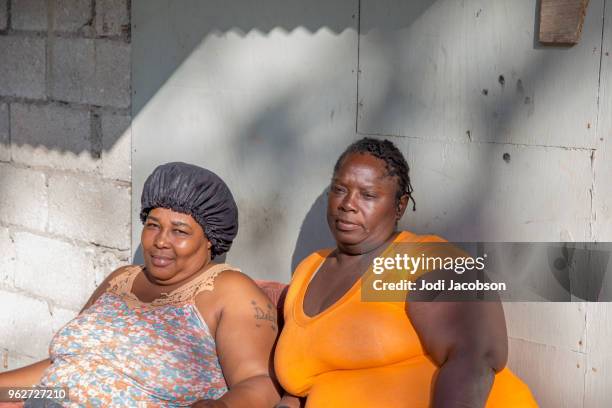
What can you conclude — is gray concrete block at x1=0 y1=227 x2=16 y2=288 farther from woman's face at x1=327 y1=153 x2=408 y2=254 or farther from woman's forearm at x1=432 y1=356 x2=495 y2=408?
woman's forearm at x1=432 y1=356 x2=495 y2=408

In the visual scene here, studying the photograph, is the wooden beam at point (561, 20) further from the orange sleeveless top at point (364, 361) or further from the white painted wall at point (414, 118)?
the orange sleeveless top at point (364, 361)

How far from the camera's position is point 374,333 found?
9.04ft

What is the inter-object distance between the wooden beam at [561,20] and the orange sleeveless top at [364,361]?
2.51 ft

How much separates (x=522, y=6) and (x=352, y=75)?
0.79m

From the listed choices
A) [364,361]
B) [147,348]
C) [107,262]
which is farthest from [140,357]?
[107,262]

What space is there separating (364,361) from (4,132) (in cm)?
329

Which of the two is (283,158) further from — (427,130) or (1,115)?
(1,115)

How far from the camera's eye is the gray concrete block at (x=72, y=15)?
186 inches

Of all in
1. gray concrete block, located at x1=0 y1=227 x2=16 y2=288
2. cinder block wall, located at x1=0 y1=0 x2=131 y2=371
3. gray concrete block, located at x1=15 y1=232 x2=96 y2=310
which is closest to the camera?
cinder block wall, located at x1=0 y1=0 x2=131 y2=371

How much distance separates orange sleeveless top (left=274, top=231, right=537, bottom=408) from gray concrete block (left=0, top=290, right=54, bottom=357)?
8.55ft

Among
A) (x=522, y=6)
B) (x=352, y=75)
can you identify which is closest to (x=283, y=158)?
(x=352, y=75)

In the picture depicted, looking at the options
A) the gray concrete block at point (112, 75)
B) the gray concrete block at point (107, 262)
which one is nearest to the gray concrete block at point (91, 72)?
the gray concrete block at point (112, 75)

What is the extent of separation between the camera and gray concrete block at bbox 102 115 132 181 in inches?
180

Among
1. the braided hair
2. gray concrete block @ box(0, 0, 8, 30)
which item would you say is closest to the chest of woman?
the braided hair
